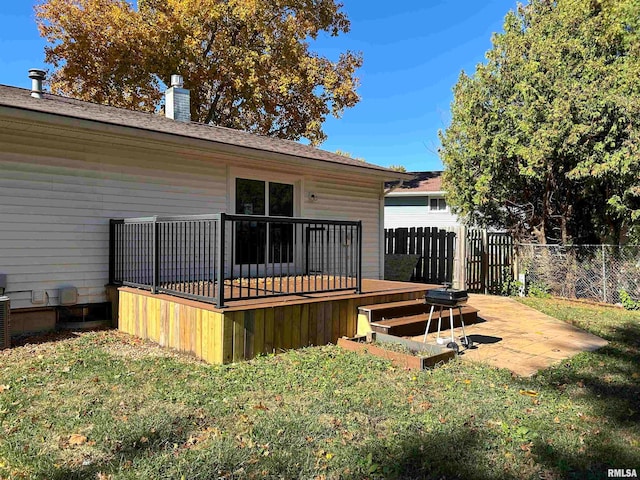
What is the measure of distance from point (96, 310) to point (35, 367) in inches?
87.7

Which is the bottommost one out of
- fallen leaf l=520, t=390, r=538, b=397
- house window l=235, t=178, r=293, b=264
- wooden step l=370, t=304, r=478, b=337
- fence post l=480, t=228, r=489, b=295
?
fallen leaf l=520, t=390, r=538, b=397

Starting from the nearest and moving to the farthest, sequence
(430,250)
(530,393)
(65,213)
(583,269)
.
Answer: (530,393), (65,213), (583,269), (430,250)

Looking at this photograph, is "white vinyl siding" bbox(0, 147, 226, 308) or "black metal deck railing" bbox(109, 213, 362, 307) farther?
"white vinyl siding" bbox(0, 147, 226, 308)

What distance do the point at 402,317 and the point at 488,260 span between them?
597cm

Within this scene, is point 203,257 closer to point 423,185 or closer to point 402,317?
point 402,317

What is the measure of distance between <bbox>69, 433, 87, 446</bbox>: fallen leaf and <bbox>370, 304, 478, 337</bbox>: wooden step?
3610mm

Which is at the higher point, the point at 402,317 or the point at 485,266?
the point at 485,266

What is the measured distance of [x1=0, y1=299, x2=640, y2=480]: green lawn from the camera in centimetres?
254

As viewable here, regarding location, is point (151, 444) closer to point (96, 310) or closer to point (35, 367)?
point (35, 367)

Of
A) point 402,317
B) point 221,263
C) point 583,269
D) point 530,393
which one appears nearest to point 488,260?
point 583,269

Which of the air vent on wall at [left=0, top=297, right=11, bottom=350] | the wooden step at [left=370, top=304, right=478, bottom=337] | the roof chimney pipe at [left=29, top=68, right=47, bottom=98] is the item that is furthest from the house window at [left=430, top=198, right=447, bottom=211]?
the air vent on wall at [left=0, top=297, right=11, bottom=350]

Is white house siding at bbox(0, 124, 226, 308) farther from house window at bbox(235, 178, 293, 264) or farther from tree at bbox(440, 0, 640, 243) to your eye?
tree at bbox(440, 0, 640, 243)

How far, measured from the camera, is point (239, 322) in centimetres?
Result: 455

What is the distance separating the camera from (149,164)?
6.87 meters
